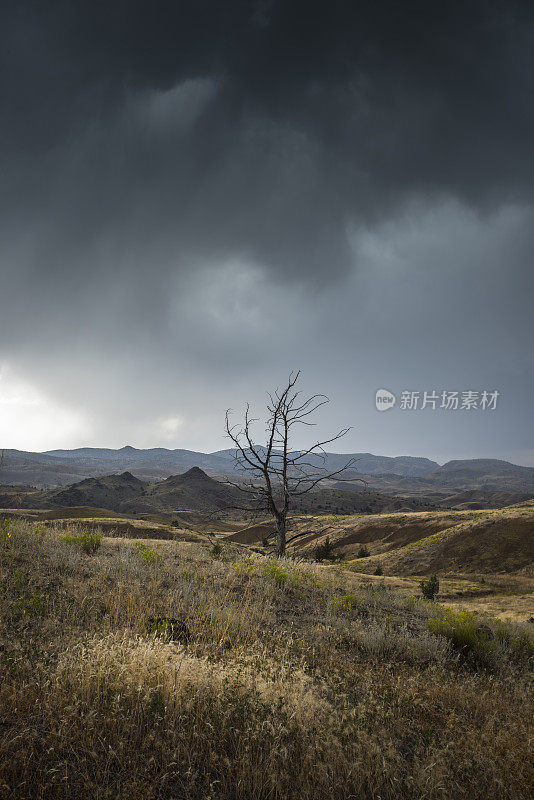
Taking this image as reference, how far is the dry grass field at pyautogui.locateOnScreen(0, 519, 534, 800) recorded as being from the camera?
8.68 ft

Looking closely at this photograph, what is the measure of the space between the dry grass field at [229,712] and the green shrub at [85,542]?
3468 millimetres

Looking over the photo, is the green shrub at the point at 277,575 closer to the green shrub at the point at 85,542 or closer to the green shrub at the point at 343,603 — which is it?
the green shrub at the point at 343,603

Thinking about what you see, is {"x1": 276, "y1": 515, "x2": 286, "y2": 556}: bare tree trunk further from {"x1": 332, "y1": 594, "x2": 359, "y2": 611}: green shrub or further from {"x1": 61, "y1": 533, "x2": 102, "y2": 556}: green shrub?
{"x1": 61, "y1": 533, "x2": 102, "y2": 556}: green shrub

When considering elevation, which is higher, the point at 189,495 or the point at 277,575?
the point at 277,575

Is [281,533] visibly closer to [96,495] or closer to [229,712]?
[229,712]

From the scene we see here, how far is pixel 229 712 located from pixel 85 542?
791cm

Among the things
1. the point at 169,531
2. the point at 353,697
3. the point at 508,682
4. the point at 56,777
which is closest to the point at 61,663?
the point at 56,777

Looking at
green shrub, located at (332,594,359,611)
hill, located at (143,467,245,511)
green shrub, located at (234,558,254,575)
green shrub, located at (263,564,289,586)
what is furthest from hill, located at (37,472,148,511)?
green shrub, located at (332,594,359,611)

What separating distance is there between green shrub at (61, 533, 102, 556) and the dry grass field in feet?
11.4

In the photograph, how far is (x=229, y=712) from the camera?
315 centimetres

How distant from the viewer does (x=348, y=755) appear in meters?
2.92

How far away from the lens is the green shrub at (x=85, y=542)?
30.5 ft

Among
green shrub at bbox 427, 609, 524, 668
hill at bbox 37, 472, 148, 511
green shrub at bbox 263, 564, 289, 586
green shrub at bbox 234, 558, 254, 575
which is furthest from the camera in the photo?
hill at bbox 37, 472, 148, 511

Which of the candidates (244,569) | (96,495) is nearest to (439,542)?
(244,569)
